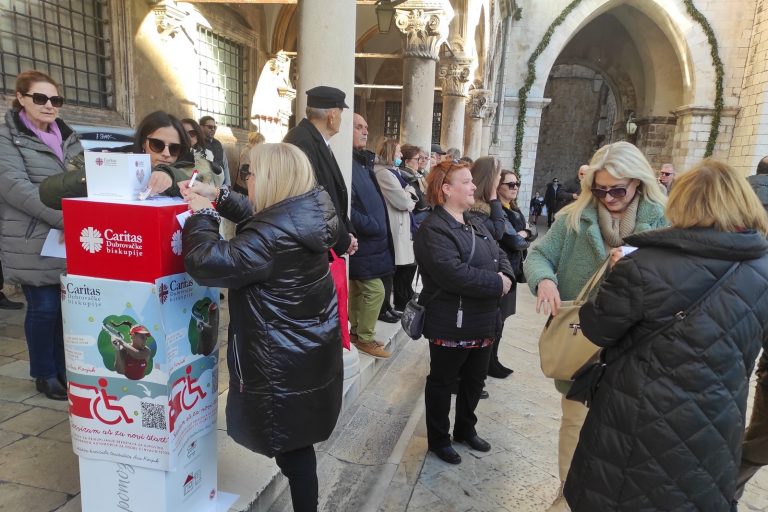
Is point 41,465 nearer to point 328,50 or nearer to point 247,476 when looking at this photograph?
point 247,476

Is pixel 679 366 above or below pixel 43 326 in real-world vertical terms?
above

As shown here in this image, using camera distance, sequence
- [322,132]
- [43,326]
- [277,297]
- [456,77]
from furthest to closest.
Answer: [456,77] < [322,132] < [43,326] < [277,297]

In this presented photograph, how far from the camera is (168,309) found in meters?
1.82

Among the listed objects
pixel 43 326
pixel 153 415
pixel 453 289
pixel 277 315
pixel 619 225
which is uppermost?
pixel 619 225

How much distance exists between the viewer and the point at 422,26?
23.1ft

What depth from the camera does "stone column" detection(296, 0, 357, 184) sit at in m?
3.36

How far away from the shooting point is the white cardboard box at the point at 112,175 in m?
1.81

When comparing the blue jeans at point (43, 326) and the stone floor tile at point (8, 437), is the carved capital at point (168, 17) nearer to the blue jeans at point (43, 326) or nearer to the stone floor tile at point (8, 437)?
the blue jeans at point (43, 326)

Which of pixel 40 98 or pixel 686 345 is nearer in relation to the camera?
pixel 686 345

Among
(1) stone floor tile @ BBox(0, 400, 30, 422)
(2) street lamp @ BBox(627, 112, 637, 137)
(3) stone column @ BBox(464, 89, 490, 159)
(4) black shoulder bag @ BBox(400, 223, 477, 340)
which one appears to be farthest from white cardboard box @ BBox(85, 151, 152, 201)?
(2) street lamp @ BBox(627, 112, 637, 137)

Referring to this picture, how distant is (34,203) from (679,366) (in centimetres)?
335

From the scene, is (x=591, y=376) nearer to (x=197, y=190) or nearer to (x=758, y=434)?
(x=758, y=434)

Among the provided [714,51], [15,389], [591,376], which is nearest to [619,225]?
[591,376]

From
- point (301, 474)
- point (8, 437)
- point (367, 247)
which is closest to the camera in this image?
point (301, 474)
